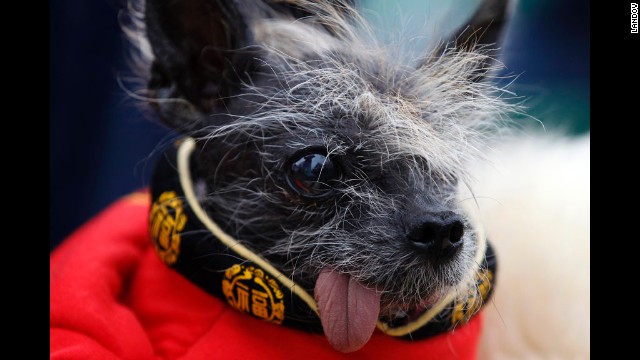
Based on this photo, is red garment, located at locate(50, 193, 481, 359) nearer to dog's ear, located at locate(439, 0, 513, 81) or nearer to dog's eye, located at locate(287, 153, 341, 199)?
dog's eye, located at locate(287, 153, 341, 199)

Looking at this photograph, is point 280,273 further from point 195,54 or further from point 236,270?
point 195,54

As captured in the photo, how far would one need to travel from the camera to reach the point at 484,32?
77 cm

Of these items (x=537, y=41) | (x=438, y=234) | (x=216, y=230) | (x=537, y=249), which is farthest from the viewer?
(x=537, y=41)

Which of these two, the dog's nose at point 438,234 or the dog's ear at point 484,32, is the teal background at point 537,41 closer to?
the dog's ear at point 484,32

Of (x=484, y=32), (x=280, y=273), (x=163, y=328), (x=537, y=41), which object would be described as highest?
(x=484, y=32)

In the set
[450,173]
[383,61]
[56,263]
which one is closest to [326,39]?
[383,61]

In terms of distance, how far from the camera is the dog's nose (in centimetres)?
64

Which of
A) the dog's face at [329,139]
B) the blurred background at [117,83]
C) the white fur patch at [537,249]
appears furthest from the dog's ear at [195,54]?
the white fur patch at [537,249]

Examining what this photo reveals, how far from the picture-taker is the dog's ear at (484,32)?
2.49ft

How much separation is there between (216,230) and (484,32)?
409mm

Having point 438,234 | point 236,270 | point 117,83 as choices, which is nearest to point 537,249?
point 438,234

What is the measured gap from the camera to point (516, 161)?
94cm

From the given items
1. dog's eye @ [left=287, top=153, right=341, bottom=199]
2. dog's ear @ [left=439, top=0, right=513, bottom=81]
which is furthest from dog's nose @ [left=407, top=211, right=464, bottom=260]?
dog's ear @ [left=439, top=0, right=513, bottom=81]

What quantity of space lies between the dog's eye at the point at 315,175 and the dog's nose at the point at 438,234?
105mm
